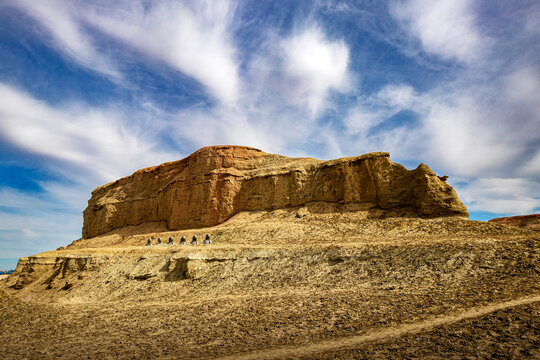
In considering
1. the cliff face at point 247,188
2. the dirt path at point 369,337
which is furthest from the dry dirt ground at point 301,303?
the cliff face at point 247,188

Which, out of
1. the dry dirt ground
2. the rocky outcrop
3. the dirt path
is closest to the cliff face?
the dry dirt ground

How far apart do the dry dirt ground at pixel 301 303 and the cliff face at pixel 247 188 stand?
5.08 m

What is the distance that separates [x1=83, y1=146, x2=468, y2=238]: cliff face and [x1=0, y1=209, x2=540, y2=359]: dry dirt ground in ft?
16.7

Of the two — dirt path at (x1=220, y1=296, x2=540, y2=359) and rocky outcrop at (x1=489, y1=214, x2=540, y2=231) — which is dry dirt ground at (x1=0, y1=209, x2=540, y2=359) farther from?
rocky outcrop at (x1=489, y1=214, x2=540, y2=231)

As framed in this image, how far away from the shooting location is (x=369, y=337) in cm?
762

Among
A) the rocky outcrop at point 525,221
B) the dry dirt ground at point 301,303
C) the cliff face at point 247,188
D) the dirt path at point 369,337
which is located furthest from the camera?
the rocky outcrop at point 525,221

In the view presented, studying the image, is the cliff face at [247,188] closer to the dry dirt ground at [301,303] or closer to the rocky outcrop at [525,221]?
the dry dirt ground at [301,303]

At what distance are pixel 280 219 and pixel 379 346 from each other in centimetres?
2493

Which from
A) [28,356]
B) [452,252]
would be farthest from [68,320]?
[452,252]

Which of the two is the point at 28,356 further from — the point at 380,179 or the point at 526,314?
the point at 380,179

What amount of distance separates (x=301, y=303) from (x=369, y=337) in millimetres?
3996

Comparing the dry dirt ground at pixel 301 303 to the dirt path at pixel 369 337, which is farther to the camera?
the dry dirt ground at pixel 301 303

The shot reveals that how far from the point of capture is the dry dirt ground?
7332 millimetres

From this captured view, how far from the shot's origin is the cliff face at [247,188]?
28031 millimetres
